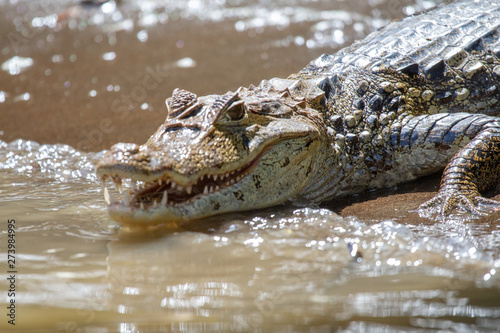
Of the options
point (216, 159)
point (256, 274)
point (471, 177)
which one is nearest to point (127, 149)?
point (216, 159)

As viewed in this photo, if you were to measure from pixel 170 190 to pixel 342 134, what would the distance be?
1.60 meters

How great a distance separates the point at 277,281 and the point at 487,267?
122 centimetres

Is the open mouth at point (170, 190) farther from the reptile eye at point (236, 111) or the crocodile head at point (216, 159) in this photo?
the reptile eye at point (236, 111)

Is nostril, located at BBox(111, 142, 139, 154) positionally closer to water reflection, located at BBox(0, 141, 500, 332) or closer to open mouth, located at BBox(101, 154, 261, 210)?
open mouth, located at BBox(101, 154, 261, 210)

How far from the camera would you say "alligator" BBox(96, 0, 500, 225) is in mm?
3943

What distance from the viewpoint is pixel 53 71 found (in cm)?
866

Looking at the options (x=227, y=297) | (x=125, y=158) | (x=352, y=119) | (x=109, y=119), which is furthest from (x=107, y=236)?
(x=109, y=119)

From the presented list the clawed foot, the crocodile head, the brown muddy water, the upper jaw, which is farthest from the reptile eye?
the clawed foot

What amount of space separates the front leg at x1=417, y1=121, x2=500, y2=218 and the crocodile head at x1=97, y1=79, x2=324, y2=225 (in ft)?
3.37

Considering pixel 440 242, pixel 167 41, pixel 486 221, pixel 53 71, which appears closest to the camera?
pixel 440 242

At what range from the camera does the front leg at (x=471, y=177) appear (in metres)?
4.11

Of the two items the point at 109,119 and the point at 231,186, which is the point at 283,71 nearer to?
the point at 109,119

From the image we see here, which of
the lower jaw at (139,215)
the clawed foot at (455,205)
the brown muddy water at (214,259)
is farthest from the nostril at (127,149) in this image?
the clawed foot at (455,205)

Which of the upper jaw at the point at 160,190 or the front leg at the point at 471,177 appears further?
the front leg at the point at 471,177
